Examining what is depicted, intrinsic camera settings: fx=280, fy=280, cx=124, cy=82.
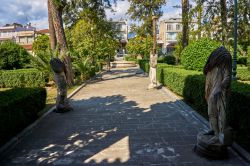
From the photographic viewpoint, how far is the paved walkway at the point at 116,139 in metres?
5.39

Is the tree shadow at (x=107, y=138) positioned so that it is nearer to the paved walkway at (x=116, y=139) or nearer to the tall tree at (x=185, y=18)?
the paved walkway at (x=116, y=139)

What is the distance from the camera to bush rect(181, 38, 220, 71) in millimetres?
13070

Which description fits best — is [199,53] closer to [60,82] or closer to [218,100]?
[60,82]

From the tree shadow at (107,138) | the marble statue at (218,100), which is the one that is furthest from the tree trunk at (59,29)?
the marble statue at (218,100)

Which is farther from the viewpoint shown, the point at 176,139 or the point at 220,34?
the point at 220,34

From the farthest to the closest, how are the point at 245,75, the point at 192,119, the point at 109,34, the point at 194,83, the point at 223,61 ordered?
the point at 109,34 < the point at 245,75 < the point at 194,83 < the point at 192,119 < the point at 223,61

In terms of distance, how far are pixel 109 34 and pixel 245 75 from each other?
18531mm

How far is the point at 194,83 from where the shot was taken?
9180mm

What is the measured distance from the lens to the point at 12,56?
21.0 meters

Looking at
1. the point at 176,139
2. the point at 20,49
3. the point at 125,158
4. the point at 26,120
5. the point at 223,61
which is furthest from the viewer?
the point at 20,49

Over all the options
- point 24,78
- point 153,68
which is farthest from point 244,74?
point 24,78

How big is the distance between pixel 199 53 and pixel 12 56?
14238 millimetres

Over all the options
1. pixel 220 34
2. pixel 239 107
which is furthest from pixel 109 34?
pixel 239 107

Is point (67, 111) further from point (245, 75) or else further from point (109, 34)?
point (109, 34)
